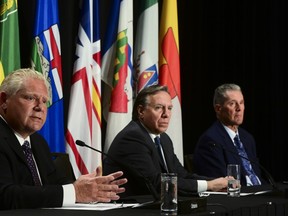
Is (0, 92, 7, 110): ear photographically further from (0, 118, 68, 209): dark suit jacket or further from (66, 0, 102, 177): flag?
Result: (66, 0, 102, 177): flag

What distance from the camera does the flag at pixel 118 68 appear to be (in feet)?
19.6

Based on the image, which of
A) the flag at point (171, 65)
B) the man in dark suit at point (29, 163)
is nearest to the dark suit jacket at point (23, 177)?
the man in dark suit at point (29, 163)

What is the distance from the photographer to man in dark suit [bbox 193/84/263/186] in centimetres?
551

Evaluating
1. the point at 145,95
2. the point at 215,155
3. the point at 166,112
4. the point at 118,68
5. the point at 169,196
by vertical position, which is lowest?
the point at 169,196

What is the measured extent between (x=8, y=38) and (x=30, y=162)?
1.73m

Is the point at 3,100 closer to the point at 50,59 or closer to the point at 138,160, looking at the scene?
the point at 138,160

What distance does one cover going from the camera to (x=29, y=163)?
3578 mm

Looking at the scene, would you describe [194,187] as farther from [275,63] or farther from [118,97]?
[275,63]

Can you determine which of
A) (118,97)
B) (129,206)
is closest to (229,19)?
(118,97)

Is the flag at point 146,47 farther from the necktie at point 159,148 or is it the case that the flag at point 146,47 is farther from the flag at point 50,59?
the necktie at point 159,148

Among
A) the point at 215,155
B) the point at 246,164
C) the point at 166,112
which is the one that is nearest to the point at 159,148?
the point at 166,112

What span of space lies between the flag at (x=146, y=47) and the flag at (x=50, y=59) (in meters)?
1.02

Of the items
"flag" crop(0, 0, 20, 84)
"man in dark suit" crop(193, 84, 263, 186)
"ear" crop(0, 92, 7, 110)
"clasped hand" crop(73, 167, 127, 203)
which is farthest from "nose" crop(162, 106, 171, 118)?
"clasped hand" crop(73, 167, 127, 203)

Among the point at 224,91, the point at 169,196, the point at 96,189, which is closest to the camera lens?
the point at 169,196
